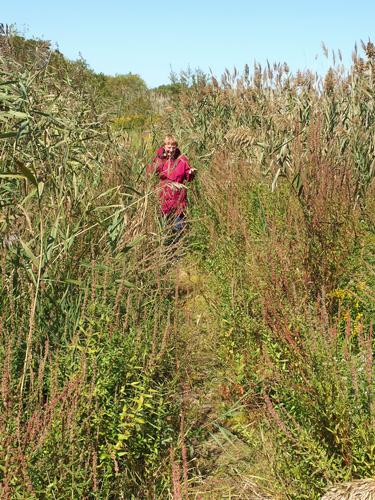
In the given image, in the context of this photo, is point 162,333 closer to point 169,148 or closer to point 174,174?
point 174,174

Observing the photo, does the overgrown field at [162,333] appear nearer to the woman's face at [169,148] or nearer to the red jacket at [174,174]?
the red jacket at [174,174]

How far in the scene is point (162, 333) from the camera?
12.8ft


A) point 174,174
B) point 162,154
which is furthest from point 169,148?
point 174,174

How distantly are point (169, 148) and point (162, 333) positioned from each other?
4190 mm

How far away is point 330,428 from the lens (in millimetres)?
2883

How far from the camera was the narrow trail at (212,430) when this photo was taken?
3291 mm

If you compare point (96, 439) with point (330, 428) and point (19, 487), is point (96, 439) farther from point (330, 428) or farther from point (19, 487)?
point (330, 428)

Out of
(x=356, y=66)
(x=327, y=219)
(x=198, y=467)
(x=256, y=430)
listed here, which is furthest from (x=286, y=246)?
(x=356, y=66)

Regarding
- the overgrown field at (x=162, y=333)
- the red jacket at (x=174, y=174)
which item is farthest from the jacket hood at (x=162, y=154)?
the overgrown field at (x=162, y=333)

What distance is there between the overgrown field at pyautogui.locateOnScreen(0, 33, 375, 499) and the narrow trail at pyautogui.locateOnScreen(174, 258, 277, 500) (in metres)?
0.01

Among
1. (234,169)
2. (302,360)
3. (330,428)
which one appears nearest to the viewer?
(330,428)

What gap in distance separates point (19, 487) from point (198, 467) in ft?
4.07

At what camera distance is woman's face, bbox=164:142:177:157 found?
25.4 ft

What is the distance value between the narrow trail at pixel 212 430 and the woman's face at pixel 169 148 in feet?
10.6
